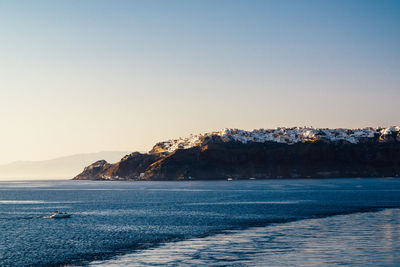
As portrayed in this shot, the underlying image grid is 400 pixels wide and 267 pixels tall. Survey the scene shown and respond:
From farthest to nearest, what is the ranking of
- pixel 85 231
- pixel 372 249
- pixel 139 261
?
pixel 85 231 < pixel 372 249 < pixel 139 261

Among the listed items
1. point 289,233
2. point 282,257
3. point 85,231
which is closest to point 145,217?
point 85,231

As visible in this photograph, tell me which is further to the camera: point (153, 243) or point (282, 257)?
point (153, 243)

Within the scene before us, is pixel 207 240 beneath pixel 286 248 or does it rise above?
above

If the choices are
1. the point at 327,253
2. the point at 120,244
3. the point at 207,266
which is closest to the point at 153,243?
the point at 120,244

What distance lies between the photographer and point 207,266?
37.8 m

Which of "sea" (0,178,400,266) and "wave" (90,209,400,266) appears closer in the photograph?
"wave" (90,209,400,266)

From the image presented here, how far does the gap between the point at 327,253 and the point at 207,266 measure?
1159cm

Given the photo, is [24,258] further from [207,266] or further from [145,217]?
[145,217]

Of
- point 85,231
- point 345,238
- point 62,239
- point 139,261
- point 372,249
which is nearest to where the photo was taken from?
point 139,261

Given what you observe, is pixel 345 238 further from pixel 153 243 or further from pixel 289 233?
pixel 153 243

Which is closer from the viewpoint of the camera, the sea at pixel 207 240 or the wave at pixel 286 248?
the wave at pixel 286 248

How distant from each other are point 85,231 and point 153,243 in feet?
50.6

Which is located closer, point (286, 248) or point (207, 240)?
point (286, 248)

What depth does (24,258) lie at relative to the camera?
43406 mm
